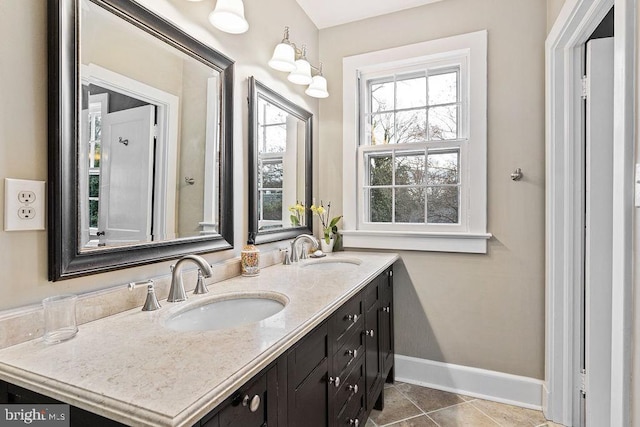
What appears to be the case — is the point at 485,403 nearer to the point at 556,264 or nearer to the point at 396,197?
the point at 556,264

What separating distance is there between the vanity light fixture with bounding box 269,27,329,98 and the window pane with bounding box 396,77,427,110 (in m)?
0.58

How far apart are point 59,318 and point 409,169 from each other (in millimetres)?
2125

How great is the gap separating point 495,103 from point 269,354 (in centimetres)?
209

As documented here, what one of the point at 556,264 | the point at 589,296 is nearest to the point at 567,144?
the point at 556,264

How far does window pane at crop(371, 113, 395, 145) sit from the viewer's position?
2557 millimetres

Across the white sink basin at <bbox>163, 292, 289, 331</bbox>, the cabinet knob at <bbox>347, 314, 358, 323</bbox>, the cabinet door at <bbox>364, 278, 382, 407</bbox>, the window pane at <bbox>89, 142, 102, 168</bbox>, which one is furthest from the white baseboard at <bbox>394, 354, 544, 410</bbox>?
the window pane at <bbox>89, 142, 102, 168</bbox>

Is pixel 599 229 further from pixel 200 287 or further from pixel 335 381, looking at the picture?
pixel 200 287

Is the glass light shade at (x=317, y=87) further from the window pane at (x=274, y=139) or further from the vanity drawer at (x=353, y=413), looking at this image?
the vanity drawer at (x=353, y=413)

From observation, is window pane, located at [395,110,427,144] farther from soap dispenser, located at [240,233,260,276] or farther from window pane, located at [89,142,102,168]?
window pane, located at [89,142,102,168]

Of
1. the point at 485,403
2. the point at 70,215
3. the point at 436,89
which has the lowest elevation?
the point at 485,403

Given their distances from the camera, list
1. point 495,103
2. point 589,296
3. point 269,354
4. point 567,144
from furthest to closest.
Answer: point 495,103
point 567,144
point 589,296
point 269,354

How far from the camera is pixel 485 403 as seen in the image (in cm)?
217

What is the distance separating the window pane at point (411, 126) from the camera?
8.08ft

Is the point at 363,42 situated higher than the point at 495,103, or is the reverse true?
the point at 363,42
